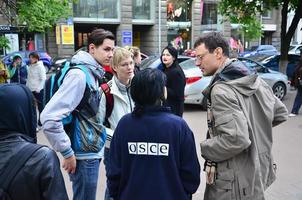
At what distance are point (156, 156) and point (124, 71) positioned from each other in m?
1.23

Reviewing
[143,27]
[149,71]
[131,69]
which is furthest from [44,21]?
[143,27]

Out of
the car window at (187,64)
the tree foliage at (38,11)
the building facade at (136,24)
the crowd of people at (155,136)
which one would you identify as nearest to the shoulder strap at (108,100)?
the crowd of people at (155,136)

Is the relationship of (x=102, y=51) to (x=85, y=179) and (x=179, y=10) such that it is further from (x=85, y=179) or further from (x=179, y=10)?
(x=179, y=10)

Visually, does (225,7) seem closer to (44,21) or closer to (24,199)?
(44,21)

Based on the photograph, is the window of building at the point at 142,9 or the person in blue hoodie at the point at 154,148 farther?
the window of building at the point at 142,9

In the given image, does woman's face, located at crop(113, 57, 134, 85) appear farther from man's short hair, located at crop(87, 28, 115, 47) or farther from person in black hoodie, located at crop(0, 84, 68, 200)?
person in black hoodie, located at crop(0, 84, 68, 200)

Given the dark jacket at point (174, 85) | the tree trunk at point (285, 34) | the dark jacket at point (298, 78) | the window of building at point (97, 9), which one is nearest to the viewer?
the dark jacket at point (174, 85)

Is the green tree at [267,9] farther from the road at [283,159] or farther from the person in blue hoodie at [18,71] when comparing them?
the person in blue hoodie at [18,71]

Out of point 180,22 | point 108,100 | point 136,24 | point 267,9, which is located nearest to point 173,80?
point 108,100

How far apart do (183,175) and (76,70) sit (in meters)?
1.16

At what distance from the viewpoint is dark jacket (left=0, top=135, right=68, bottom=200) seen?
1831mm

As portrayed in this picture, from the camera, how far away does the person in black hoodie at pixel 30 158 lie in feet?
6.03

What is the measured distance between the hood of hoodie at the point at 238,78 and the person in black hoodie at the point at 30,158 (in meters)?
1.18

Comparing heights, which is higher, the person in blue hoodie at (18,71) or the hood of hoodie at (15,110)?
the hood of hoodie at (15,110)
